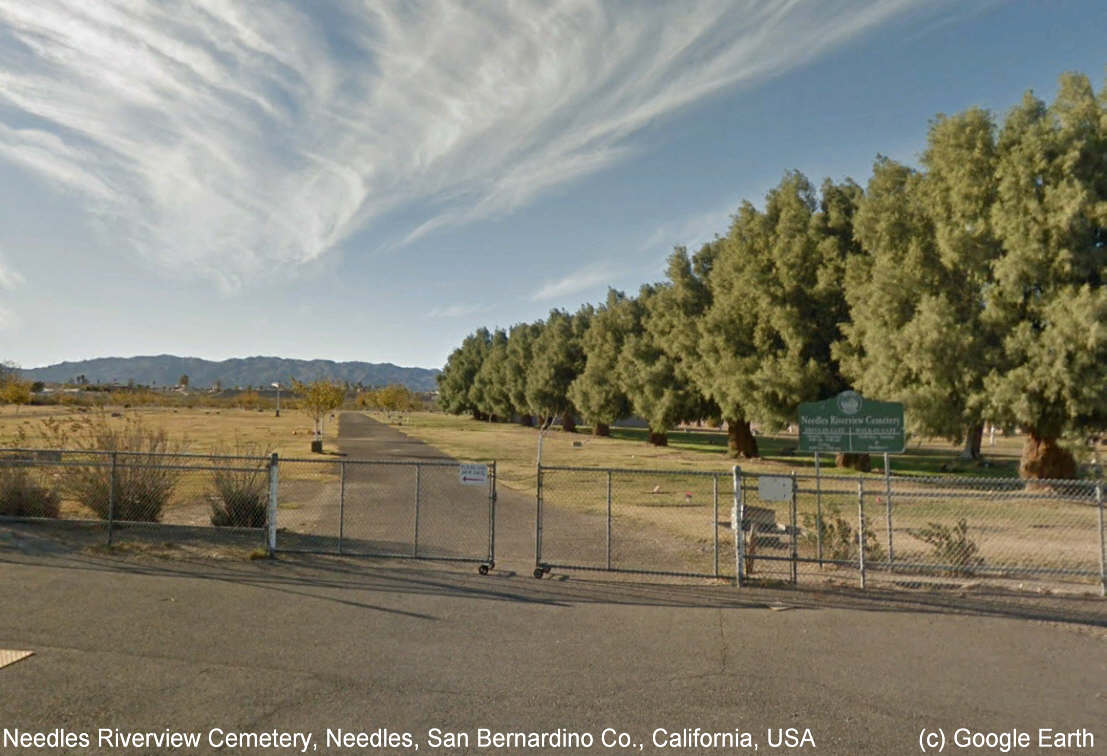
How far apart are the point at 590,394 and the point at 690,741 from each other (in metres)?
53.5

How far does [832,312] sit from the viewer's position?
113ft

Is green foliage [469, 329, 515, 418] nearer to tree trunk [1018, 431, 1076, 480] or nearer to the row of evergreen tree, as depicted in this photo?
the row of evergreen tree

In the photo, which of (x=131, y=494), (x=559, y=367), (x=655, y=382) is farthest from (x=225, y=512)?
(x=559, y=367)

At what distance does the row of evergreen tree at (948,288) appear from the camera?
21.3 meters

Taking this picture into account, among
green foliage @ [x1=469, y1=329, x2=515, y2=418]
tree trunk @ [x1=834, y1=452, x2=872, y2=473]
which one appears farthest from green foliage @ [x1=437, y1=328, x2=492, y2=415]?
tree trunk @ [x1=834, y1=452, x2=872, y2=473]

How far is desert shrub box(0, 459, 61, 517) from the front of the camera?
14102 millimetres

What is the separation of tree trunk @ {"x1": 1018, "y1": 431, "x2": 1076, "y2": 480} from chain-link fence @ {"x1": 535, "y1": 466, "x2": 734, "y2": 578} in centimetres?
1048

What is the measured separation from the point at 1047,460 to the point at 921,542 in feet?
44.2

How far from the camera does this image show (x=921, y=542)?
46.5ft

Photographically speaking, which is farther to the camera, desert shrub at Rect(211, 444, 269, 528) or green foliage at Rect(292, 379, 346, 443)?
green foliage at Rect(292, 379, 346, 443)

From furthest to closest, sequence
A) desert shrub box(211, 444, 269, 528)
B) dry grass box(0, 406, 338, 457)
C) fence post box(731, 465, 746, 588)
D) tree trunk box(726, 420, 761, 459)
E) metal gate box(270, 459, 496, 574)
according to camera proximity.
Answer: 1. tree trunk box(726, 420, 761, 459)
2. dry grass box(0, 406, 338, 457)
3. desert shrub box(211, 444, 269, 528)
4. metal gate box(270, 459, 496, 574)
5. fence post box(731, 465, 746, 588)

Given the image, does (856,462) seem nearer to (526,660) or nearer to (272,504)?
(272,504)

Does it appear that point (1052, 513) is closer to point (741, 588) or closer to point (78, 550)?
point (741, 588)

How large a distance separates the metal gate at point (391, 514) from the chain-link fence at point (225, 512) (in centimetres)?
3
